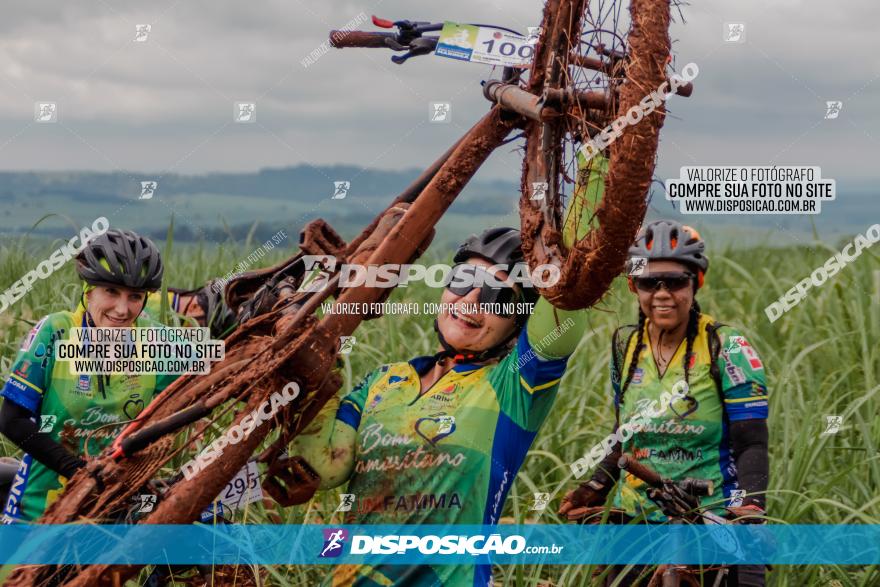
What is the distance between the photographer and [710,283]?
845cm

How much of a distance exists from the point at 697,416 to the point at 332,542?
134 centimetres

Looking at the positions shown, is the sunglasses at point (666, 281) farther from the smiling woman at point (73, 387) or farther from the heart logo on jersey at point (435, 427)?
the smiling woman at point (73, 387)

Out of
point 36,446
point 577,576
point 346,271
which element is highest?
point 346,271

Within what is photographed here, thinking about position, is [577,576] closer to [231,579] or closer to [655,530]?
[655,530]

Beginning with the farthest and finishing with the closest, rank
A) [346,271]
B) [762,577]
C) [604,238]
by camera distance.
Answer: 1. [762,577]
2. [346,271]
3. [604,238]

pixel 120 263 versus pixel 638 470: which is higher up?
pixel 120 263

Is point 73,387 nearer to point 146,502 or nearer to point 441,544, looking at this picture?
point 146,502

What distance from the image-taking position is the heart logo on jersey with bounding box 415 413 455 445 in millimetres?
3324

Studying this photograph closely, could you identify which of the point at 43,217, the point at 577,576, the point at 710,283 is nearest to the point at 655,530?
the point at 577,576

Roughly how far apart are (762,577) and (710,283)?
5174 mm

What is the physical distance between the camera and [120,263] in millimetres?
4461

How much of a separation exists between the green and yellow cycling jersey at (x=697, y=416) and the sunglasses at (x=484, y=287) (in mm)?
891
